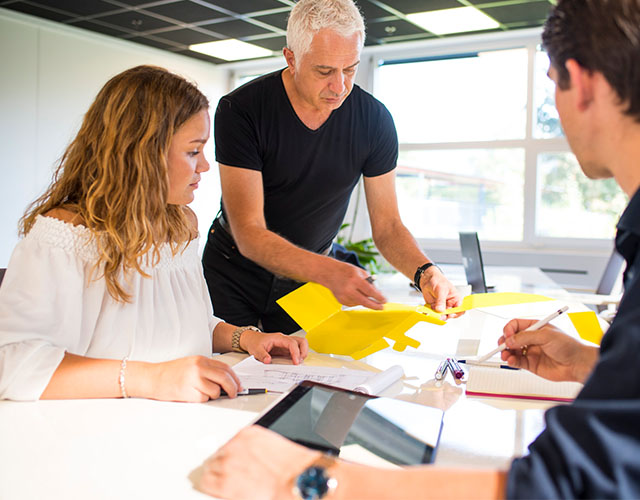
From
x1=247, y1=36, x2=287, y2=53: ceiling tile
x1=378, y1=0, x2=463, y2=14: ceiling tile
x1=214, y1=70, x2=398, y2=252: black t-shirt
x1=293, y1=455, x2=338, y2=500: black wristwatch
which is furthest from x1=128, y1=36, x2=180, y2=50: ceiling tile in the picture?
x1=293, y1=455, x2=338, y2=500: black wristwatch

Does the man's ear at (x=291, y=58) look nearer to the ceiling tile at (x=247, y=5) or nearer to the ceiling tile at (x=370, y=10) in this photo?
the ceiling tile at (x=370, y=10)

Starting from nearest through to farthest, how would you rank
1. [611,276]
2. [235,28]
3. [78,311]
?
[78,311] → [611,276] → [235,28]

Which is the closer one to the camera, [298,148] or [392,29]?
[298,148]

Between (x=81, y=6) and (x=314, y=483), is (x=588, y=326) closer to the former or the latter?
(x=314, y=483)

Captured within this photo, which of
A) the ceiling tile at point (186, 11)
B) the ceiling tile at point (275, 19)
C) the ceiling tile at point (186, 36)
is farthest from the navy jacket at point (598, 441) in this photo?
the ceiling tile at point (186, 36)

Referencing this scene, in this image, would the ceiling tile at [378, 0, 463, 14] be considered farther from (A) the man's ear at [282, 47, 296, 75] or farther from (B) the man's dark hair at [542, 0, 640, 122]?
(B) the man's dark hair at [542, 0, 640, 122]

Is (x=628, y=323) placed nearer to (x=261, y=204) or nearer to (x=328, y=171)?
(x=261, y=204)

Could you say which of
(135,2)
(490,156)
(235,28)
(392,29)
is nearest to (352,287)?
(135,2)

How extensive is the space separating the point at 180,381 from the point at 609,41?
92 centimetres

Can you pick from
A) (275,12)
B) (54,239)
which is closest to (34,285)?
(54,239)

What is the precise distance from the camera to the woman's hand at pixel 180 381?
118cm

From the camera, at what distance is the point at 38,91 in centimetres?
614

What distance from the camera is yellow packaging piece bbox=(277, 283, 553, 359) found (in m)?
1.53

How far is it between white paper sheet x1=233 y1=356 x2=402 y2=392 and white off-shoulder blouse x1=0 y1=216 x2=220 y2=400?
0.20m
